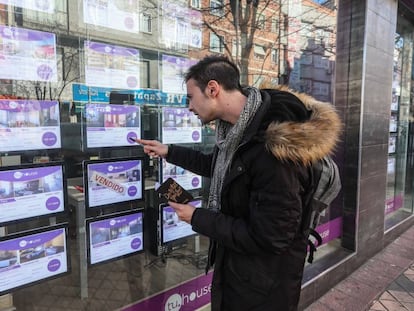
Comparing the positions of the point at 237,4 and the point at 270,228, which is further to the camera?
the point at 237,4

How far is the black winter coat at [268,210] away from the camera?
4.61 ft

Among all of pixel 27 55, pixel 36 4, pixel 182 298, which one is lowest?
pixel 182 298

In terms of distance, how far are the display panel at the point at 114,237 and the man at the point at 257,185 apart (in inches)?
28.0

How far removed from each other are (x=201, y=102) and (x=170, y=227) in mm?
1247

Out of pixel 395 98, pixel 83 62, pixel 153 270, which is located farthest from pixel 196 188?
pixel 395 98

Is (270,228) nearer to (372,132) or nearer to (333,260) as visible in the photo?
(333,260)

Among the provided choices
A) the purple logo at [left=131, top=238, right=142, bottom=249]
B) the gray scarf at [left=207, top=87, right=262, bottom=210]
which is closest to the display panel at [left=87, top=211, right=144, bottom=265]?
the purple logo at [left=131, top=238, right=142, bottom=249]

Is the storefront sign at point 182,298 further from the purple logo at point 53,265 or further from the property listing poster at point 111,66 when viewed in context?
the property listing poster at point 111,66

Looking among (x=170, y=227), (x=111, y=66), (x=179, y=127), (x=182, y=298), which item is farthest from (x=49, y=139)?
(x=182, y=298)

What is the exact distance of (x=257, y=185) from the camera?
A: 145cm

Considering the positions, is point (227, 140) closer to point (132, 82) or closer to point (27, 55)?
point (132, 82)

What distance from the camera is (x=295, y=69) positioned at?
3.55 m

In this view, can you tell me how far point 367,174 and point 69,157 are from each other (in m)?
3.43

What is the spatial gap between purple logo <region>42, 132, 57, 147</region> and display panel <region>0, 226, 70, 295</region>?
0.47 metres
